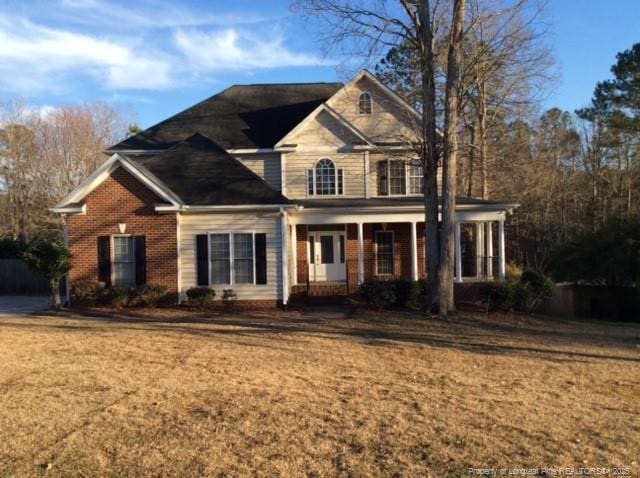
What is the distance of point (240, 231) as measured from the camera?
17453 millimetres

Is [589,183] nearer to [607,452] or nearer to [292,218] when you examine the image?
[292,218]

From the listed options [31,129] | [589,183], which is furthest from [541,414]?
[589,183]

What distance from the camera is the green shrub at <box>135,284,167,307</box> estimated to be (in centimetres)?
1662

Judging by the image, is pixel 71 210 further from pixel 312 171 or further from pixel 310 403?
pixel 310 403

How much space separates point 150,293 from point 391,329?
732 centimetres

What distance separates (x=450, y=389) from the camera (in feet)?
24.6

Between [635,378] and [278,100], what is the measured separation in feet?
62.7

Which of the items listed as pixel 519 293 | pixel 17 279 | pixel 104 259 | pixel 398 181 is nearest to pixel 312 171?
pixel 398 181

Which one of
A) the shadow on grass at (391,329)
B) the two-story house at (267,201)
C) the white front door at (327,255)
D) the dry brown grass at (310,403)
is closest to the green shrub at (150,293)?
the two-story house at (267,201)

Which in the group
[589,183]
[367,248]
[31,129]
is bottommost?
[367,248]

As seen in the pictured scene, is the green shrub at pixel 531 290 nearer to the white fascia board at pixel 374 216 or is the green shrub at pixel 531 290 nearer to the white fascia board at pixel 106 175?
the white fascia board at pixel 374 216

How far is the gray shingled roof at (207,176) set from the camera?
17562 millimetres

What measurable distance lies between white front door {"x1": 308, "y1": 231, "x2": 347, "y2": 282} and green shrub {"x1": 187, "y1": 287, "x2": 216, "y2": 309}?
608 cm

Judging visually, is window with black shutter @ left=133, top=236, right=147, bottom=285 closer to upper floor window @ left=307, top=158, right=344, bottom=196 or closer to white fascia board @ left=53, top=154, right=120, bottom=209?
white fascia board @ left=53, top=154, right=120, bottom=209
